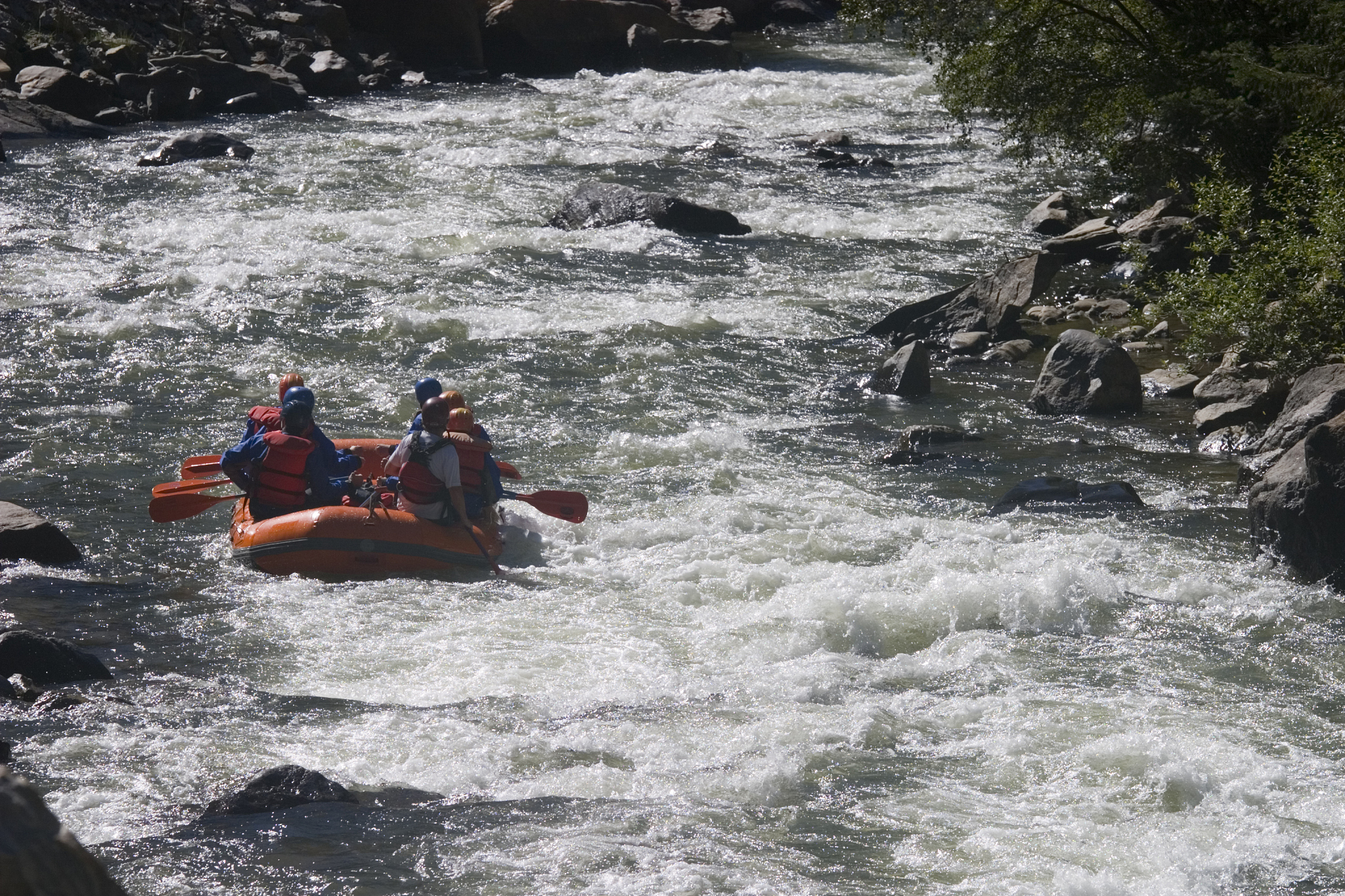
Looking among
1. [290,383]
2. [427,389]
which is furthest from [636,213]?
[290,383]

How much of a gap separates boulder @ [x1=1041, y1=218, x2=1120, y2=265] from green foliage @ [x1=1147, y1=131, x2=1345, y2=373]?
129 inches

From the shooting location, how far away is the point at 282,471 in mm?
8617

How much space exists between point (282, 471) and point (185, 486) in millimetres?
703

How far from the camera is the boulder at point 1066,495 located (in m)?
8.99

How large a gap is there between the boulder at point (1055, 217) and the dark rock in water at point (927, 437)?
6397 millimetres

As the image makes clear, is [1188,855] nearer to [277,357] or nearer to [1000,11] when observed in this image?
[277,357]

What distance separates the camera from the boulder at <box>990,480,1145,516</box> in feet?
29.5

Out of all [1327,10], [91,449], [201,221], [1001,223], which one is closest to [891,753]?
[91,449]

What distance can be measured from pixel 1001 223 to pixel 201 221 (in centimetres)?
939

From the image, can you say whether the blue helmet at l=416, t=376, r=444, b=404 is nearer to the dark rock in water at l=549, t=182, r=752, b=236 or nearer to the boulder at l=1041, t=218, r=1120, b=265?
the dark rock in water at l=549, t=182, r=752, b=236

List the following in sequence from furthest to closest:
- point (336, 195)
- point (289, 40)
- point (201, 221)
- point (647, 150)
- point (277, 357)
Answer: point (289, 40) → point (647, 150) → point (336, 195) → point (201, 221) → point (277, 357)

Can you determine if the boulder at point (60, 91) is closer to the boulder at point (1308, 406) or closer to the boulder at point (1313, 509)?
the boulder at point (1308, 406)

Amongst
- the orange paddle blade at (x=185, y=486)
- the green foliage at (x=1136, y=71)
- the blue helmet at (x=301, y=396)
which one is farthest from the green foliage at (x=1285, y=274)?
the orange paddle blade at (x=185, y=486)

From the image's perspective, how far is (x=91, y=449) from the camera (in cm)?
1022
